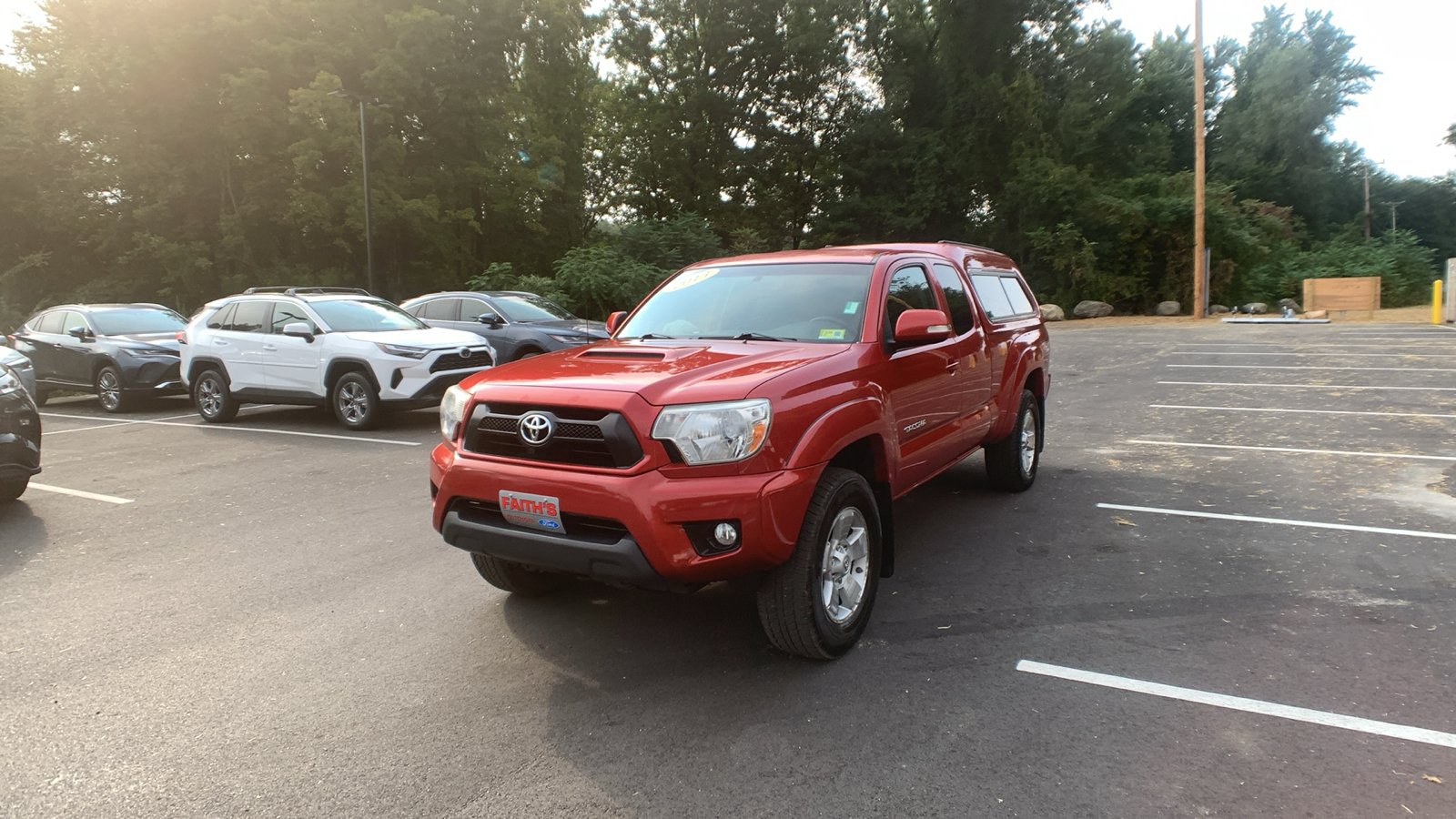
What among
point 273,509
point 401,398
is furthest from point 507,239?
point 273,509

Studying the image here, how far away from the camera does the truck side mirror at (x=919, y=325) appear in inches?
169

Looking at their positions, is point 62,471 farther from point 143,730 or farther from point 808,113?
point 808,113

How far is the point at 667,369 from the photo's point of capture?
3830 mm

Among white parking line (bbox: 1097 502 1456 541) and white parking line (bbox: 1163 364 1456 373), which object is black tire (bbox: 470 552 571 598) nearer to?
white parking line (bbox: 1097 502 1456 541)

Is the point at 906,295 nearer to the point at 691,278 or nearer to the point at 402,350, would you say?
the point at 691,278

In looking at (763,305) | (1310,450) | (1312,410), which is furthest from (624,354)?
(1312,410)

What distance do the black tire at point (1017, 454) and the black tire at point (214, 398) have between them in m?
9.91

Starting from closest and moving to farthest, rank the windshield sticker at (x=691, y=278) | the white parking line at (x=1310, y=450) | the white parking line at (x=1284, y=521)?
the windshield sticker at (x=691, y=278) → the white parking line at (x=1284, y=521) → the white parking line at (x=1310, y=450)

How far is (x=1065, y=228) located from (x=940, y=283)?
3201 cm

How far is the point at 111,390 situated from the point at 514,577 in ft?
40.3

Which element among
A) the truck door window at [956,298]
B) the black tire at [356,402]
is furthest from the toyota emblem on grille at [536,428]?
the black tire at [356,402]

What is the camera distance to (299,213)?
1265 inches

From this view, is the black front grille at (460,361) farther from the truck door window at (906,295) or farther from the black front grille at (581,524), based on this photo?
the black front grille at (581,524)

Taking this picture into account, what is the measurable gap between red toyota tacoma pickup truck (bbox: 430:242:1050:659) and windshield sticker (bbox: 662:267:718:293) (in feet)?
0.75
